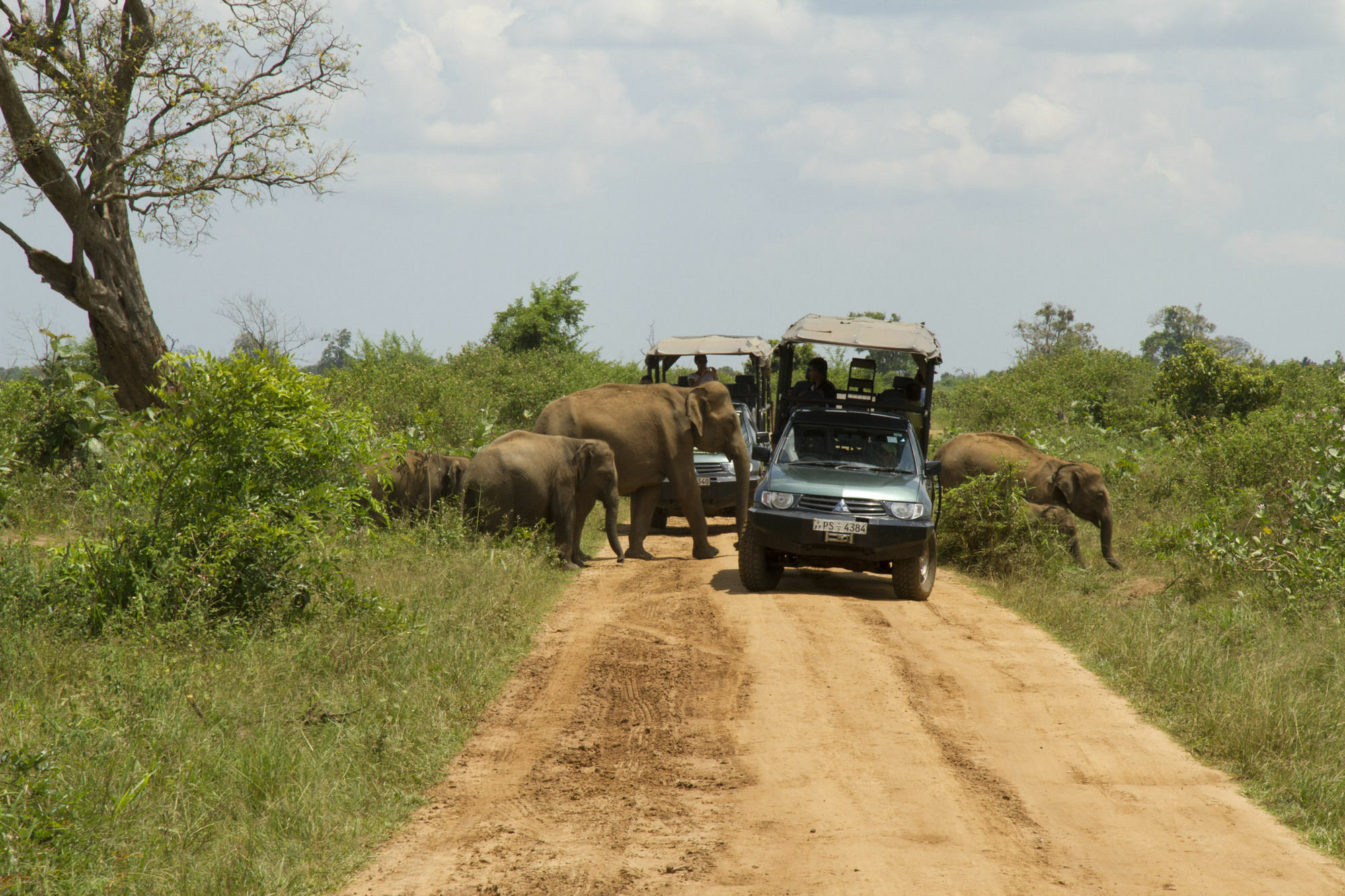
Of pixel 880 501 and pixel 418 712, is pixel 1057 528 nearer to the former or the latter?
pixel 880 501

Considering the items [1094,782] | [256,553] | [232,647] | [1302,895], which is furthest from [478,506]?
[1302,895]

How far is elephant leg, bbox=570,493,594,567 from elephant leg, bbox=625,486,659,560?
93cm

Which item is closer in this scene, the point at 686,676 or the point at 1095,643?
the point at 686,676

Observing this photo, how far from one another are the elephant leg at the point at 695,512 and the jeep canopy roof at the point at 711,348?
17.7 feet

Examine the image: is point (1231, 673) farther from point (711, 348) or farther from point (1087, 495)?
point (711, 348)

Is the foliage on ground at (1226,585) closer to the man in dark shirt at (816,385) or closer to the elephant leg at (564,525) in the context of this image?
→ the man in dark shirt at (816,385)

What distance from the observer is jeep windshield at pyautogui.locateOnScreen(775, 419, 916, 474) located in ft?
39.1

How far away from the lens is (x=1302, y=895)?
477 cm

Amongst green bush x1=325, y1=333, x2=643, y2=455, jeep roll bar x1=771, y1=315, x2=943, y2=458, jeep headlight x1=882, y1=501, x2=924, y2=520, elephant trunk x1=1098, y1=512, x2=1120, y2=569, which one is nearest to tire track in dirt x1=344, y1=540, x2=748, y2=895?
jeep headlight x1=882, y1=501, x2=924, y2=520

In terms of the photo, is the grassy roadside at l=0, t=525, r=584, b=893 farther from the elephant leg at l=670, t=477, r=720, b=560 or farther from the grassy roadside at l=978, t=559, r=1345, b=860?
the elephant leg at l=670, t=477, r=720, b=560

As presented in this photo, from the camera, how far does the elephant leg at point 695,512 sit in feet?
46.4

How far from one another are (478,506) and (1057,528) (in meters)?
6.39

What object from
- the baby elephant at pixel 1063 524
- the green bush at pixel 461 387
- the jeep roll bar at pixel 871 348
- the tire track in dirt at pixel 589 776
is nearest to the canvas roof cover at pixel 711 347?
the green bush at pixel 461 387

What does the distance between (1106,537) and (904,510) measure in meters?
4.22
